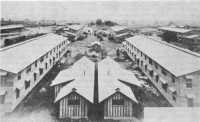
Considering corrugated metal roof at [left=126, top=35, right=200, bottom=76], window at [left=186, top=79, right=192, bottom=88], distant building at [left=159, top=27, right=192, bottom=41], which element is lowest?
window at [left=186, top=79, right=192, bottom=88]

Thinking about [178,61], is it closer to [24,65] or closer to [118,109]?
[118,109]

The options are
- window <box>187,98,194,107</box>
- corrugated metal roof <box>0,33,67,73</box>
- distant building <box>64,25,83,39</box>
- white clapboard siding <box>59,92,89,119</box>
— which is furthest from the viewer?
distant building <box>64,25,83,39</box>

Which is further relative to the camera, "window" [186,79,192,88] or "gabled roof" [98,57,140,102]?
"window" [186,79,192,88]

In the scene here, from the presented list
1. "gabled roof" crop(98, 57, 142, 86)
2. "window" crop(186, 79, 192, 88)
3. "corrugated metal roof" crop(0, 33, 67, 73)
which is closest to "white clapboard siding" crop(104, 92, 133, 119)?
"gabled roof" crop(98, 57, 142, 86)

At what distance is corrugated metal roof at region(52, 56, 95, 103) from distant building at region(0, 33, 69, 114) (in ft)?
7.13

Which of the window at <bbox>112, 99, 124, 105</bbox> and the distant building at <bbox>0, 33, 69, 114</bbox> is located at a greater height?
the distant building at <bbox>0, 33, 69, 114</bbox>

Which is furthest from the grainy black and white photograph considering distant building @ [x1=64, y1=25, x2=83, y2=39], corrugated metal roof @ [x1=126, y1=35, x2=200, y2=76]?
distant building @ [x1=64, y1=25, x2=83, y2=39]

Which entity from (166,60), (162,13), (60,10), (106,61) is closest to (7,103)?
(60,10)

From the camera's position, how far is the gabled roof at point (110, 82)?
773cm

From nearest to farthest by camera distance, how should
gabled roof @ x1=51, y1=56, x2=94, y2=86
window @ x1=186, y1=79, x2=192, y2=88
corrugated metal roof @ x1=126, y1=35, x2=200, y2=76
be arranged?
window @ x1=186, y1=79, x2=192, y2=88
corrugated metal roof @ x1=126, y1=35, x2=200, y2=76
gabled roof @ x1=51, y1=56, x2=94, y2=86

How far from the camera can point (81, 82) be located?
872cm

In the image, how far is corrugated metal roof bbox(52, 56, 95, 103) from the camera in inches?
304

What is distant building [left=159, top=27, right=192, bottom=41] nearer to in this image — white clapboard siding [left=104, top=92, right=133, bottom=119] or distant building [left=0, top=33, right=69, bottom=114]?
white clapboard siding [left=104, top=92, right=133, bottom=119]

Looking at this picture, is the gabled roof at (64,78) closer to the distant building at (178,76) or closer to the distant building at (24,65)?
the distant building at (24,65)
